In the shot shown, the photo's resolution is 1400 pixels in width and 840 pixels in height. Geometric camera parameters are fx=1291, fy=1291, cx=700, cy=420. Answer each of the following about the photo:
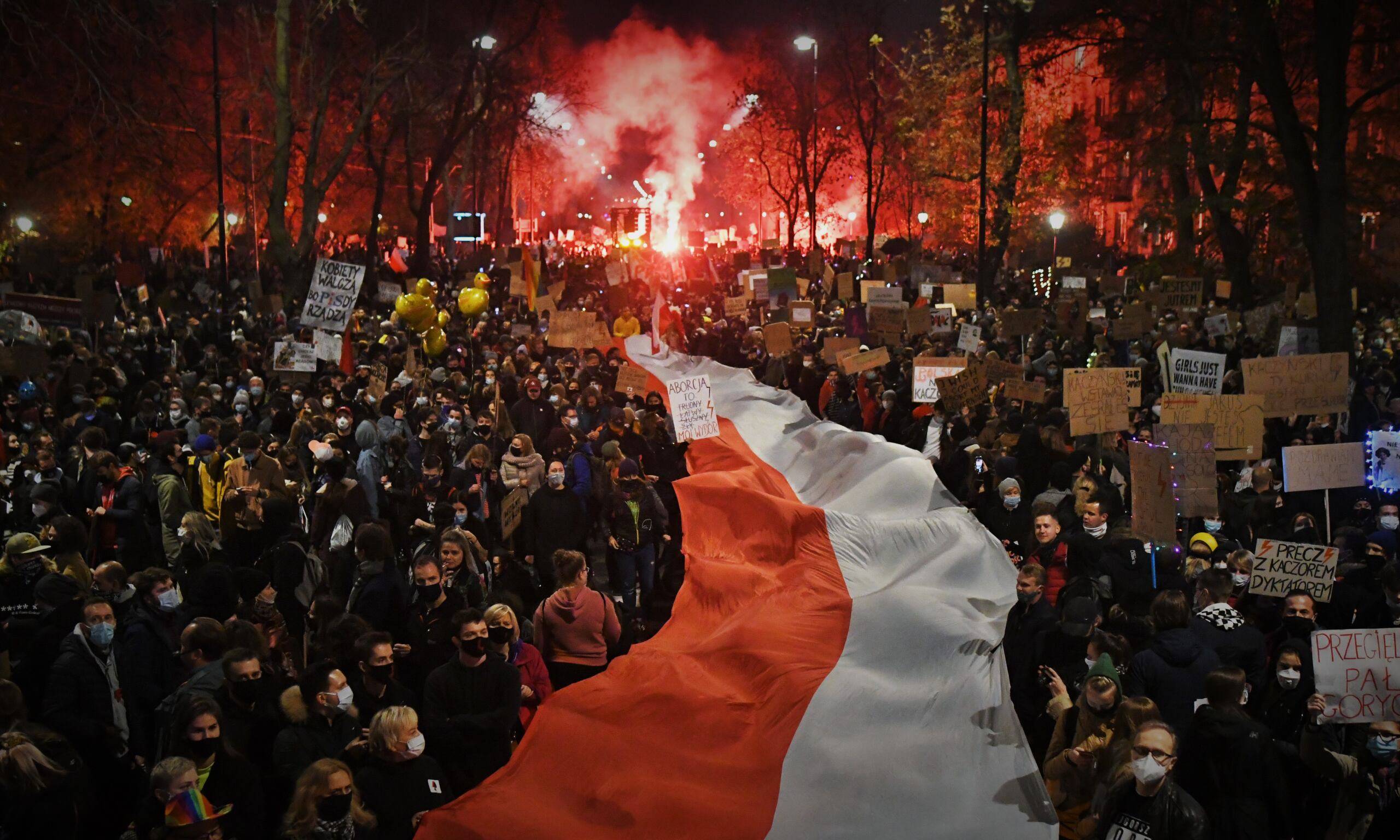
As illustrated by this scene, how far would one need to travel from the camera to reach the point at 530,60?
54.7 metres

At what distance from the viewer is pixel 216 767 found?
5328 mm

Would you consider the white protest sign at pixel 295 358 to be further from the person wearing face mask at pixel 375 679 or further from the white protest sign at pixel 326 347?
the person wearing face mask at pixel 375 679

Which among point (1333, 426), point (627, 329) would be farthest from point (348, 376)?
point (1333, 426)

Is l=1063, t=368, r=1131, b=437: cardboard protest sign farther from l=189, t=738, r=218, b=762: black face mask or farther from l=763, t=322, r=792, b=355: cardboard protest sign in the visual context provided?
l=763, t=322, r=792, b=355: cardboard protest sign

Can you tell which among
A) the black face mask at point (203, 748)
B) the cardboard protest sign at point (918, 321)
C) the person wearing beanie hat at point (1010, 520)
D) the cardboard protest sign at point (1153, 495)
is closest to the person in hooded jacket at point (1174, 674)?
the cardboard protest sign at point (1153, 495)

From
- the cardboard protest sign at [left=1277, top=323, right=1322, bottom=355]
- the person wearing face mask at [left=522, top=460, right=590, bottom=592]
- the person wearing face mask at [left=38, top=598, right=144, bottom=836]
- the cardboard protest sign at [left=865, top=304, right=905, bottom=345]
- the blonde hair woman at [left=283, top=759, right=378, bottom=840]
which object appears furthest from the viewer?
the cardboard protest sign at [left=865, top=304, right=905, bottom=345]

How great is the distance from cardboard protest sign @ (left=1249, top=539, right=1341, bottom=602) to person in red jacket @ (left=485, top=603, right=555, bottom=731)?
4.26 metres

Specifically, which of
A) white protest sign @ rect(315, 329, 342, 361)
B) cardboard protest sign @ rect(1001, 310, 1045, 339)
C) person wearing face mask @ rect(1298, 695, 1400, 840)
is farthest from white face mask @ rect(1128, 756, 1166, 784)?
cardboard protest sign @ rect(1001, 310, 1045, 339)

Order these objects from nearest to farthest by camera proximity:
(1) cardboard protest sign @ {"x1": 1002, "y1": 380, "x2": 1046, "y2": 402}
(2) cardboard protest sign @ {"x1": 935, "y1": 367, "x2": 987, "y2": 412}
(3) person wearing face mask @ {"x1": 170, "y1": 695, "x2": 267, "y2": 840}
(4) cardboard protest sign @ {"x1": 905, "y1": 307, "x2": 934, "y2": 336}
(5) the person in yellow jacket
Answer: (3) person wearing face mask @ {"x1": 170, "y1": 695, "x2": 267, "y2": 840} < (2) cardboard protest sign @ {"x1": 935, "y1": 367, "x2": 987, "y2": 412} < (1) cardboard protest sign @ {"x1": 1002, "y1": 380, "x2": 1046, "y2": 402} < (4) cardboard protest sign @ {"x1": 905, "y1": 307, "x2": 934, "y2": 336} < (5) the person in yellow jacket

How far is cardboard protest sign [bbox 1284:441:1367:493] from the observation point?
970 centimetres

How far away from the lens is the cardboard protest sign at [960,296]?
88.8 feet

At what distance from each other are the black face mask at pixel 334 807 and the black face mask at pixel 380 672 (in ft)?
3.67

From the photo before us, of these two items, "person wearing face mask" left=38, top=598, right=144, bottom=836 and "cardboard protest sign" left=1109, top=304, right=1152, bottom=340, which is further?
"cardboard protest sign" left=1109, top=304, right=1152, bottom=340

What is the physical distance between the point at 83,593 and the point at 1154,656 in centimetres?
579
